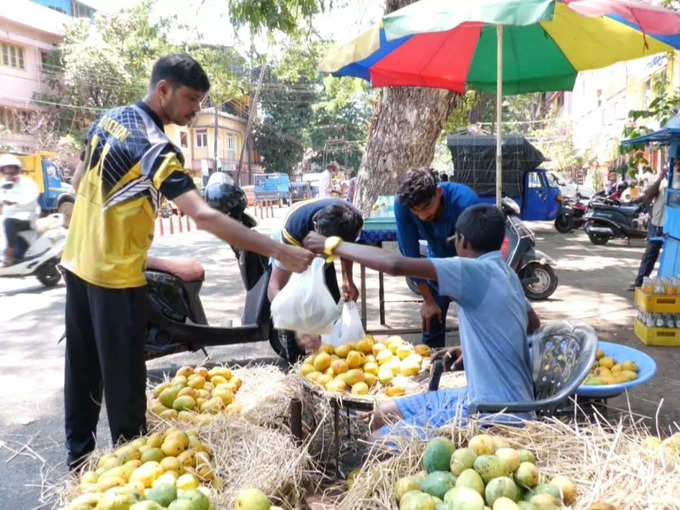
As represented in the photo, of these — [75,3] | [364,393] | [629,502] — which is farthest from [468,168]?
[75,3]

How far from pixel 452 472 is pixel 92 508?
113 centimetres

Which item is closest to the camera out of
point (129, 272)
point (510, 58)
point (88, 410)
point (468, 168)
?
point (129, 272)

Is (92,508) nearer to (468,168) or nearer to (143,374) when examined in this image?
(143,374)

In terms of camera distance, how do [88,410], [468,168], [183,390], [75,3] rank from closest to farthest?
[88,410]
[183,390]
[468,168]
[75,3]

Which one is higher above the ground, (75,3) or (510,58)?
(75,3)

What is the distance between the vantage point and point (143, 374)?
2.61m

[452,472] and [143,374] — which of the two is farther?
[143,374]

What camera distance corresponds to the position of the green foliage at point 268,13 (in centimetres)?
937

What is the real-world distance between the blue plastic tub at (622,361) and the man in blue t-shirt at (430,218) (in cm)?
Result: 96

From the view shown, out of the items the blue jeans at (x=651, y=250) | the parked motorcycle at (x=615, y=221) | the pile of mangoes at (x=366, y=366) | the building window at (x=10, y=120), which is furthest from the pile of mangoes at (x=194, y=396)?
the building window at (x=10, y=120)

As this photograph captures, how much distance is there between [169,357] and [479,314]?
12.3ft

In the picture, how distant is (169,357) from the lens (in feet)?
17.5

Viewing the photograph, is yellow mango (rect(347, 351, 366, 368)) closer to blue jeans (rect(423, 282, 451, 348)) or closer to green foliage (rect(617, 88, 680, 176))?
blue jeans (rect(423, 282, 451, 348))

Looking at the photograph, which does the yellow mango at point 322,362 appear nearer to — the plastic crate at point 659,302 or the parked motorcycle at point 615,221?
the plastic crate at point 659,302
